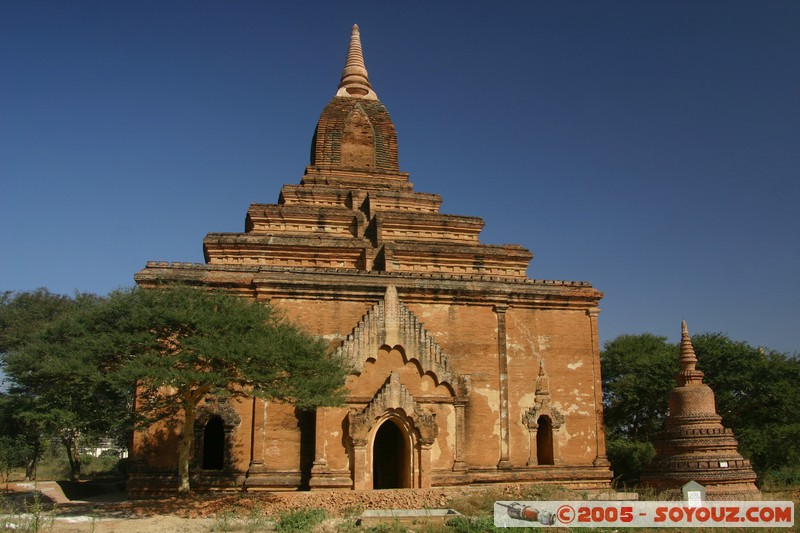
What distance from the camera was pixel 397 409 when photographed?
63.0ft

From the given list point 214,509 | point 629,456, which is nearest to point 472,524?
point 214,509

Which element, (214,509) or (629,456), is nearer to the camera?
(214,509)

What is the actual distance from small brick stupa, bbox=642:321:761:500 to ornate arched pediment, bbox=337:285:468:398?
564 cm

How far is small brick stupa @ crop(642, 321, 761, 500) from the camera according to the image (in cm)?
1878

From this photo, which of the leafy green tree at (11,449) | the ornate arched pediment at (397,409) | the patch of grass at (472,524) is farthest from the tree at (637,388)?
the leafy green tree at (11,449)

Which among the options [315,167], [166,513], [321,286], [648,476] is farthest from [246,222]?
[648,476]

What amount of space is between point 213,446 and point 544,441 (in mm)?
9471

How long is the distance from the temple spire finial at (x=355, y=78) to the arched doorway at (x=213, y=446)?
16.9m

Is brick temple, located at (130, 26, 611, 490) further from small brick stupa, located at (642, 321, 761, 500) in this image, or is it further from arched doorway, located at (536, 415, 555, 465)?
small brick stupa, located at (642, 321, 761, 500)

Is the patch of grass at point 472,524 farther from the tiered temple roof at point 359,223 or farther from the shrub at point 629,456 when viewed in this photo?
the shrub at point 629,456

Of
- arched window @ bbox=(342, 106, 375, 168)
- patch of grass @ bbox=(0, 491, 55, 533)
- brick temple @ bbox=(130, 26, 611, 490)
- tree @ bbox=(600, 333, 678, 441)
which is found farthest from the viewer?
arched window @ bbox=(342, 106, 375, 168)

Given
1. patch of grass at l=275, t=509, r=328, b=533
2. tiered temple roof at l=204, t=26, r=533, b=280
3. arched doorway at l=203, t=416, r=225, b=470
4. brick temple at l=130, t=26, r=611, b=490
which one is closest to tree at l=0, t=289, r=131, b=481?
brick temple at l=130, t=26, r=611, b=490

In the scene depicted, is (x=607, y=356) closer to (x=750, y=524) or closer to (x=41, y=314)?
(x=750, y=524)

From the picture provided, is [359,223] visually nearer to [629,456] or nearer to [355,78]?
[355,78]
